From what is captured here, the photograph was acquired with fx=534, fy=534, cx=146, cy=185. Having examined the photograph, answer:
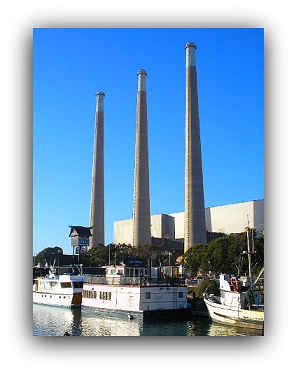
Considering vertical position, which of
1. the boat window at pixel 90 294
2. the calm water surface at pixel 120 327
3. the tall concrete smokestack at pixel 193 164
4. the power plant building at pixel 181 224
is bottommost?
the calm water surface at pixel 120 327

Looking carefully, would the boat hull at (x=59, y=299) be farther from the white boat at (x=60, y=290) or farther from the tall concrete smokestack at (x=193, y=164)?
the tall concrete smokestack at (x=193, y=164)

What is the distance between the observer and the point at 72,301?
18.5 m

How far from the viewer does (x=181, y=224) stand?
126 feet

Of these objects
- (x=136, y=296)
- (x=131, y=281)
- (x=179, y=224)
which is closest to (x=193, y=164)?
(x=179, y=224)

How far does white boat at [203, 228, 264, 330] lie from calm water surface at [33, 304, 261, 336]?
252mm

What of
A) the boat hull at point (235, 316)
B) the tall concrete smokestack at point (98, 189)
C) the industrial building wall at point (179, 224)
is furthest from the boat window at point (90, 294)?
the industrial building wall at point (179, 224)

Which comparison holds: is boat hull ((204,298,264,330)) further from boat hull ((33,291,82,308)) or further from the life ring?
boat hull ((33,291,82,308))

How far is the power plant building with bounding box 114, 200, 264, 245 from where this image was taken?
106ft

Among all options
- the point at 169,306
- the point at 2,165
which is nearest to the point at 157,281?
the point at 169,306

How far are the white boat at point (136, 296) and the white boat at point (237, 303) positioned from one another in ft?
Answer: 3.17

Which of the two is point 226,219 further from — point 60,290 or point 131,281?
point 131,281

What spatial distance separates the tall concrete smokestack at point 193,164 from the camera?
29109 millimetres

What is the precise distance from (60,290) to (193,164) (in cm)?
1235

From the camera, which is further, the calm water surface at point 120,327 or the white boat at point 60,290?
the white boat at point 60,290
